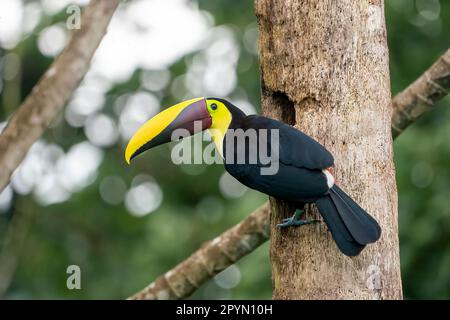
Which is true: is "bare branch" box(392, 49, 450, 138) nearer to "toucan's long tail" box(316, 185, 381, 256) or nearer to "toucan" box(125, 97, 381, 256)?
"toucan" box(125, 97, 381, 256)

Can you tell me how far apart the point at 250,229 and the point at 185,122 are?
3.29 feet

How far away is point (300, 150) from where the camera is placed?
3562 millimetres

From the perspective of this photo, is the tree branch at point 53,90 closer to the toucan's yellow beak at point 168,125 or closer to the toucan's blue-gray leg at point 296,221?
the toucan's yellow beak at point 168,125

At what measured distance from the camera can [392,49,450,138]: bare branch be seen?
15.3ft

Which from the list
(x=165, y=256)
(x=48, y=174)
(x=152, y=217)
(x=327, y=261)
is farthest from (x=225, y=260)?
(x=48, y=174)

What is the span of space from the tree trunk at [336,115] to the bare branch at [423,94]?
35.9 inches

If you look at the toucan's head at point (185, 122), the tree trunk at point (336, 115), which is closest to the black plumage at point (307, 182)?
the tree trunk at point (336, 115)

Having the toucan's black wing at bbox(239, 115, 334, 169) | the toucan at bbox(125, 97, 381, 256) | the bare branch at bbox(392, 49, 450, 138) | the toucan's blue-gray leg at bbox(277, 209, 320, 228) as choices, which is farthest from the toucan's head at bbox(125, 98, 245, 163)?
the bare branch at bbox(392, 49, 450, 138)

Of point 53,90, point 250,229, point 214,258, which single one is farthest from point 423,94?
point 53,90

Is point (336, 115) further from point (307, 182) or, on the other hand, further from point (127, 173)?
point (127, 173)

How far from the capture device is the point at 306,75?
3.81m

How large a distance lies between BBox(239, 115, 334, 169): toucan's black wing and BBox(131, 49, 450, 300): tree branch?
1076 mm
